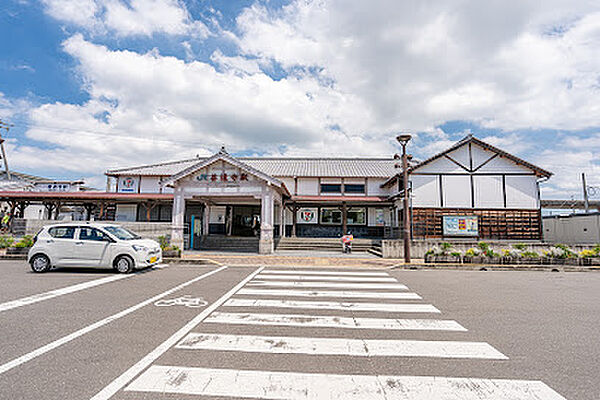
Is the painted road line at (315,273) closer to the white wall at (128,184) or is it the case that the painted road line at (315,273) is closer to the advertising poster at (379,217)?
the advertising poster at (379,217)

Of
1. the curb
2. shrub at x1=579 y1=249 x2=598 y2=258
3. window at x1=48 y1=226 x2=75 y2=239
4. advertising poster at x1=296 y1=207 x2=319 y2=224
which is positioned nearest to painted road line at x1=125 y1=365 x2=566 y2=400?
window at x1=48 y1=226 x2=75 y2=239

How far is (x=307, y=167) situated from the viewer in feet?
92.4

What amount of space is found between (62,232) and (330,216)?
58.6 ft

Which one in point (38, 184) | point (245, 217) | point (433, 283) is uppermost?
point (38, 184)

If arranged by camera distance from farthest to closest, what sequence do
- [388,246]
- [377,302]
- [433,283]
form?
[388,246], [433,283], [377,302]

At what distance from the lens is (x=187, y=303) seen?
19.9ft

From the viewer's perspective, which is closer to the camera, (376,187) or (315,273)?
(315,273)

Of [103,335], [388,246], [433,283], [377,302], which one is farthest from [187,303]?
[388,246]

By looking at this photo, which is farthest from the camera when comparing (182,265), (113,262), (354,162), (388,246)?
(354,162)

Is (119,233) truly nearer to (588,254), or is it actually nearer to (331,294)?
(331,294)

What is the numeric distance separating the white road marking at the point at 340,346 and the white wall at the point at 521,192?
19360mm

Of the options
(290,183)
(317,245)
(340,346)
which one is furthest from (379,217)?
(340,346)

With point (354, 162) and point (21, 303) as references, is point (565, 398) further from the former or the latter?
point (354, 162)

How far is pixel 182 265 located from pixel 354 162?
21.9 m
